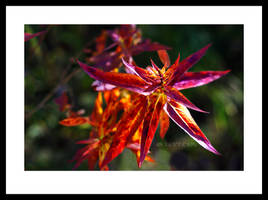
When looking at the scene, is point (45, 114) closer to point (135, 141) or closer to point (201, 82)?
point (135, 141)

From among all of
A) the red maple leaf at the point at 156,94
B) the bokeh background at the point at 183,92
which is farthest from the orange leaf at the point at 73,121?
the bokeh background at the point at 183,92

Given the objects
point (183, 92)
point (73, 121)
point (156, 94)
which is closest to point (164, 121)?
point (156, 94)

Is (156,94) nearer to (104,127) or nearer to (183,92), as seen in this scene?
(104,127)

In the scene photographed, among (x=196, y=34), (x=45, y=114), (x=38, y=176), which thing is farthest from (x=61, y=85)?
(x=196, y=34)

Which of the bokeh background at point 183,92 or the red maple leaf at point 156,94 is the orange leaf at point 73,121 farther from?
the bokeh background at point 183,92

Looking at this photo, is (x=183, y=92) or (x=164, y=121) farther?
(x=183, y=92)

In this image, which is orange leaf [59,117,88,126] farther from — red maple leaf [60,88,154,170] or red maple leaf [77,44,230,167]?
red maple leaf [77,44,230,167]
